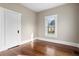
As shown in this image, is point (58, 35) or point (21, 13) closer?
point (21, 13)

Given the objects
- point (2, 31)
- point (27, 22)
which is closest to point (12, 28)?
point (2, 31)

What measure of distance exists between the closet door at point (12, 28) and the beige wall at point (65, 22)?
2.48 feet

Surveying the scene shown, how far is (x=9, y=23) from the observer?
6.60 ft

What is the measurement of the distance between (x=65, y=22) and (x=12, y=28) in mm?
2001

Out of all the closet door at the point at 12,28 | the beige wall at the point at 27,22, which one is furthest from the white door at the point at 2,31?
the beige wall at the point at 27,22

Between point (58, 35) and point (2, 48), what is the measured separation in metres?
1.97

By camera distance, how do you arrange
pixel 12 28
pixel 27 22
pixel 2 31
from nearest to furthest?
pixel 2 31
pixel 12 28
pixel 27 22

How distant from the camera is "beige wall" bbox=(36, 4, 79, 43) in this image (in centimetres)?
234

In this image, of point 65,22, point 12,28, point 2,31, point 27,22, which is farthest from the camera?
point 65,22

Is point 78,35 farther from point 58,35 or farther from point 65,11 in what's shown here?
point 65,11

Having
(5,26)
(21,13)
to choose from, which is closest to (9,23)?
(5,26)

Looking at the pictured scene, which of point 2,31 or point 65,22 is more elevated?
point 65,22

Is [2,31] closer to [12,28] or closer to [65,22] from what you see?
[12,28]

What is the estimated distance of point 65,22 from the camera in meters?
A: 2.56
